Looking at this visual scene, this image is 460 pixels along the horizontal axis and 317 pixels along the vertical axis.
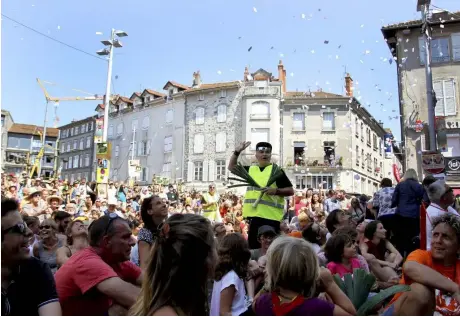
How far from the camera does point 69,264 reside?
113 inches

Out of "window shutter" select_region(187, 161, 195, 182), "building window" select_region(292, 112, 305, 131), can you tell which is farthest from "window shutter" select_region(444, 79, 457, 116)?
"window shutter" select_region(187, 161, 195, 182)

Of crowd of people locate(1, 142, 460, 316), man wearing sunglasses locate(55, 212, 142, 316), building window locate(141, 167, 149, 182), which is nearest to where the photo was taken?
crowd of people locate(1, 142, 460, 316)

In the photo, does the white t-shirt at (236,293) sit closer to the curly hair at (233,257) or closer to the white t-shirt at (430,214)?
the curly hair at (233,257)

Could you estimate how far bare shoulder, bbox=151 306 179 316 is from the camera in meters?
1.74

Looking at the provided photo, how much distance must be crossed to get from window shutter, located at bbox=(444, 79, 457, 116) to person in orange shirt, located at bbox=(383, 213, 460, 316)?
23.5 meters

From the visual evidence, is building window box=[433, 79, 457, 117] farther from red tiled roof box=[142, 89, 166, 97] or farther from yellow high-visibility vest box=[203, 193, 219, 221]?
red tiled roof box=[142, 89, 166, 97]

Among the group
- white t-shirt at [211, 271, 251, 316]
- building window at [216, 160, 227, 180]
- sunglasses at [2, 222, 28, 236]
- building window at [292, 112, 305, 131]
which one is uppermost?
building window at [292, 112, 305, 131]

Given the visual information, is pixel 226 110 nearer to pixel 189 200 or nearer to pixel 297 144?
pixel 297 144

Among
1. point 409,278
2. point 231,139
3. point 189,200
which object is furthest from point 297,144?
point 409,278

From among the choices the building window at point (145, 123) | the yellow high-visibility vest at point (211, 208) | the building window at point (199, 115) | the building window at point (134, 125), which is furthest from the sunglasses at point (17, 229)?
the building window at point (134, 125)

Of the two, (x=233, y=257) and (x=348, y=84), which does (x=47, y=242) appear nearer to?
(x=233, y=257)

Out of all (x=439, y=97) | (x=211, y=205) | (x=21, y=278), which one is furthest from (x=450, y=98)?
(x=21, y=278)

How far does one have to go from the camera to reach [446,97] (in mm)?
23812

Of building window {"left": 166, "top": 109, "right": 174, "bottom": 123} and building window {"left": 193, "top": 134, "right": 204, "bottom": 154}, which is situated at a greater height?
building window {"left": 166, "top": 109, "right": 174, "bottom": 123}
